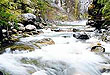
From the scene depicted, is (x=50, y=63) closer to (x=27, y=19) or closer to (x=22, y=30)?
(x=22, y=30)

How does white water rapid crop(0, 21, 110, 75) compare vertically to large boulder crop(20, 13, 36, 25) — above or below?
below

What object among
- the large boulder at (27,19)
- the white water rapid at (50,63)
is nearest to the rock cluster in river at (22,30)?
the large boulder at (27,19)

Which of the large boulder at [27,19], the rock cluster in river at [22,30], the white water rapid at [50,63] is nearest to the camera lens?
the white water rapid at [50,63]

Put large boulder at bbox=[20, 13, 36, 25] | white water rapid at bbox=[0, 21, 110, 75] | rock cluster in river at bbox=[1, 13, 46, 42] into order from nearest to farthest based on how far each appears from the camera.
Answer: white water rapid at bbox=[0, 21, 110, 75], rock cluster in river at bbox=[1, 13, 46, 42], large boulder at bbox=[20, 13, 36, 25]

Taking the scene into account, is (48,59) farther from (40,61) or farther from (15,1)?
(15,1)

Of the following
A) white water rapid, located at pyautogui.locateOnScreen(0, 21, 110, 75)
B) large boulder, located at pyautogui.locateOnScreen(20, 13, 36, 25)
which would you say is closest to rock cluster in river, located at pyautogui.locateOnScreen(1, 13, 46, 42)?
large boulder, located at pyautogui.locateOnScreen(20, 13, 36, 25)

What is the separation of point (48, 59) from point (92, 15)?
51.7 feet

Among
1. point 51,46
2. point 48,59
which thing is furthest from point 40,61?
point 51,46

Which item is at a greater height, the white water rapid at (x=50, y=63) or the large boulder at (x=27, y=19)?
the large boulder at (x=27, y=19)

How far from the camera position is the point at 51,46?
9.59 meters

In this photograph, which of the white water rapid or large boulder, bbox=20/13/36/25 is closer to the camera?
the white water rapid

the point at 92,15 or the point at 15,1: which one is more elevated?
the point at 15,1

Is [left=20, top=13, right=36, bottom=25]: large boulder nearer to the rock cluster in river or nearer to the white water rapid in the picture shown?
the rock cluster in river

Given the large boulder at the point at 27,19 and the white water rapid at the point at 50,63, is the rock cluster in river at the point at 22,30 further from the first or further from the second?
the white water rapid at the point at 50,63
